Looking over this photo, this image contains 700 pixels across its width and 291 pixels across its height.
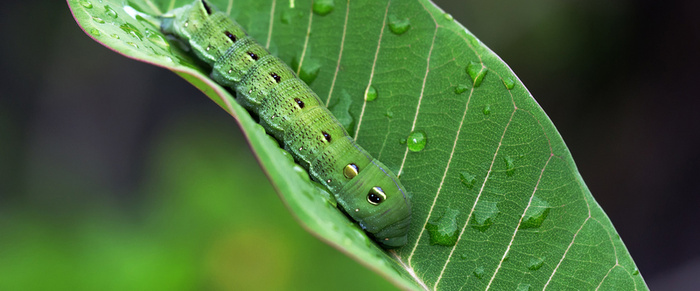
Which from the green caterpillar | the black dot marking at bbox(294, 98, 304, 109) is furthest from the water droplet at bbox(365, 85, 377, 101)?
the black dot marking at bbox(294, 98, 304, 109)

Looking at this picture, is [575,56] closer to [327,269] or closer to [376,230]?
[327,269]

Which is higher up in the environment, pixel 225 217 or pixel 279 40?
pixel 279 40

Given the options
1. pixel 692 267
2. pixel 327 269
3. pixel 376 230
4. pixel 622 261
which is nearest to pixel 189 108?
pixel 327 269

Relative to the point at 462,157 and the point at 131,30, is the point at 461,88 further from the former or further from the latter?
the point at 131,30

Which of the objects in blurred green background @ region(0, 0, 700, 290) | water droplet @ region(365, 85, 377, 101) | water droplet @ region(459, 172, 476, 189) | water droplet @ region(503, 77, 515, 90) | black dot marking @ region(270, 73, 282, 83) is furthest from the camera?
blurred green background @ region(0, 0, 700, 290)

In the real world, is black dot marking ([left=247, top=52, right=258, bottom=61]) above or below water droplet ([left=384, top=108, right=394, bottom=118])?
below

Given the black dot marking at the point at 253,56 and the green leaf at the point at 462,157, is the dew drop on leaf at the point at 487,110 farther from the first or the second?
the black dot marking at the point at 253,56

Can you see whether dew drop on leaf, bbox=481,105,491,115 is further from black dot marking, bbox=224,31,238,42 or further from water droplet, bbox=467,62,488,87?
black dot marking, bbox=224,31,238,42
